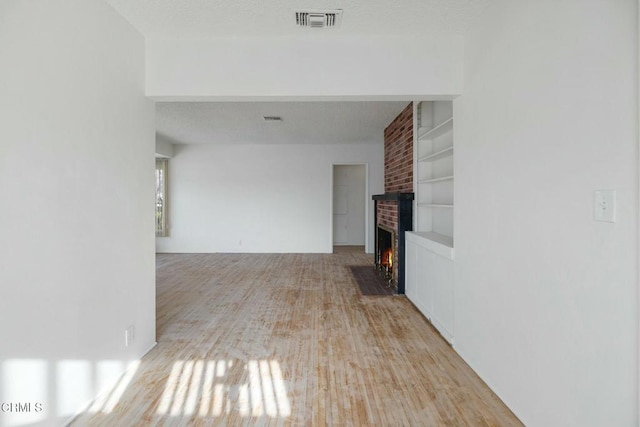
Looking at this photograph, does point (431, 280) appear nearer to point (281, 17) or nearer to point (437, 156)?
point (437, 156)

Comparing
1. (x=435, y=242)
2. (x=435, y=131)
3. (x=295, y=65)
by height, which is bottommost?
(x=435, y=242)

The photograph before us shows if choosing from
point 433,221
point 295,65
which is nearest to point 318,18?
point 295,65

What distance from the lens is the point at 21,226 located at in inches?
60.1

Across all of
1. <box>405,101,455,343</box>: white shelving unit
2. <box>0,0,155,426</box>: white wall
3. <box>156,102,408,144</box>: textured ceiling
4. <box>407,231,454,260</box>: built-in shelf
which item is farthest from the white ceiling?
<box>156,102,408,144</box>: textured ceiling

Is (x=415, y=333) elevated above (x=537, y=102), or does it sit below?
below

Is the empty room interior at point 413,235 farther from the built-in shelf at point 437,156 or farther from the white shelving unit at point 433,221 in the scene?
the built-in shelf at point 437,156

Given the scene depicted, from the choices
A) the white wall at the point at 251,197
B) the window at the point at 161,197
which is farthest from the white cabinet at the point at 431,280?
the window at the point at 161,197

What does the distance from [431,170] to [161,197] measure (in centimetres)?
628

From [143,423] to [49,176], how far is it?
1.38m

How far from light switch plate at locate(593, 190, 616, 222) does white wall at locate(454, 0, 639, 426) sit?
25mm

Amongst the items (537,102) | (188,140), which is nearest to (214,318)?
(537,102)

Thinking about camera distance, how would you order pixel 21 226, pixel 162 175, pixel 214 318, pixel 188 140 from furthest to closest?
pixel 162 175 → pixel 188 140 → pixel 214 318 → pixel 21 226

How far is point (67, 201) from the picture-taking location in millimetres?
1811

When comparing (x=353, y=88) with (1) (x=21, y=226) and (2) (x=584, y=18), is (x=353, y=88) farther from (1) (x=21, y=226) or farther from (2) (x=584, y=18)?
(1) (x=21, y=226)
